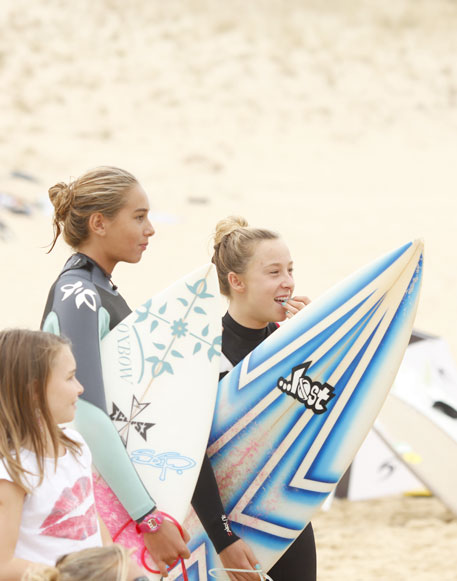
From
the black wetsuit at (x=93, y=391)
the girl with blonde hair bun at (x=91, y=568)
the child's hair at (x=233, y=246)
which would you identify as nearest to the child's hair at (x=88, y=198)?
the black wetsuit at (x=93, y=391)

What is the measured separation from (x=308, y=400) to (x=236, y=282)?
1.24ft

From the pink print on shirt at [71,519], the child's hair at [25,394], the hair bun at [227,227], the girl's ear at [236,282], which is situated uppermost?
the hair bun at [227,227]

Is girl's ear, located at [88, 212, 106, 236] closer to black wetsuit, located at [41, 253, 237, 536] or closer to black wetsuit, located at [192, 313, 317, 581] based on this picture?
black wetsuit, located at [41, 253, 237, 536]

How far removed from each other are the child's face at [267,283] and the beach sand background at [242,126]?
21.3 ft

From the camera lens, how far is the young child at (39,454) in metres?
1.41

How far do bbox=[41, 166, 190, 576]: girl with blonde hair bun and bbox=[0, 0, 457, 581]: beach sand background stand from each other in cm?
654

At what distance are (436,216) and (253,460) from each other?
12719mm

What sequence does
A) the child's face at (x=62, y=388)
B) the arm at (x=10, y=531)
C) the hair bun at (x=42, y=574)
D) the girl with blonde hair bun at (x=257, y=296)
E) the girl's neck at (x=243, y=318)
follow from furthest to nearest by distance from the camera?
the girl's neck at (x=243, y=318)
the girl with blonde hair bun at (x=257, y=296)
the child's face at (x=62, y=388)
the arm at (x=10, y=531)
the hair bun at (x=42, y=574)

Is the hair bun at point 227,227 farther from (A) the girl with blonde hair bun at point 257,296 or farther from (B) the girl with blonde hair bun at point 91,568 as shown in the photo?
(B) the girl with blonde hair bun at point 91,568

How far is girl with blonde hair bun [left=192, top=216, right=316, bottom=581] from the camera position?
205 centimetres

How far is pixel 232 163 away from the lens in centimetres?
1747

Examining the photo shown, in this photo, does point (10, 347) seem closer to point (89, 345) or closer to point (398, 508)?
point (89, 345)

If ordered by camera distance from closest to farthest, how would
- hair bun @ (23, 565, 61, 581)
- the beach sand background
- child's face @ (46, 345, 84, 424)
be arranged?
hair bun @ (23, 565, 61, 581) < child's face @ (46, 345, 84, 424) < the beach sand background

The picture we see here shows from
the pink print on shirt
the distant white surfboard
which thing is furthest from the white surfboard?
the distant white surfboard
